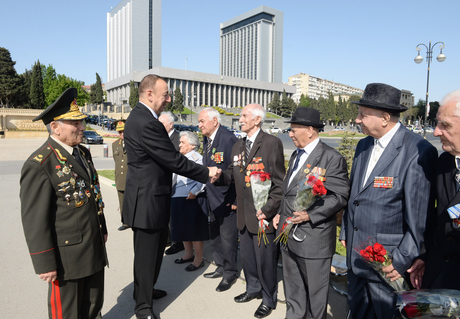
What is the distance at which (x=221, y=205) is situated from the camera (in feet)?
13.5

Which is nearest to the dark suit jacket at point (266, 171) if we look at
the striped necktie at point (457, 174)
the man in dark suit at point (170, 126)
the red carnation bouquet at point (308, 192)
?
the red carnation bouquet at point (308, 192)

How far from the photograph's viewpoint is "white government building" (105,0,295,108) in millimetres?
95000

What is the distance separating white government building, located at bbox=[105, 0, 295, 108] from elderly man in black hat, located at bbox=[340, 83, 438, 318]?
8868cm

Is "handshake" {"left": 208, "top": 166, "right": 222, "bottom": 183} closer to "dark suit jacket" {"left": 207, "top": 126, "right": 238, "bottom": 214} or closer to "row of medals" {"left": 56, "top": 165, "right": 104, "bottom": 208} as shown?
"dark suit jacket" {"left": 207, "top": 126, "right": 238, "bottom": 214}

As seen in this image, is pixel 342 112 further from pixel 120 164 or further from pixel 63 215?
pixel 63 215

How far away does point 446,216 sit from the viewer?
1.97m

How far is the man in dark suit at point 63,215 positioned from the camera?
2.39 meters

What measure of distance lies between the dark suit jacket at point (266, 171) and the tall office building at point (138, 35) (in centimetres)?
11729

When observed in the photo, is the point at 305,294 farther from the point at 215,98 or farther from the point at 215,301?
the point at 215,98

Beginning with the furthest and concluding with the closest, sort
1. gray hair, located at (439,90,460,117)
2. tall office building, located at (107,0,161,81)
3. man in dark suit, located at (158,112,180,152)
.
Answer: tall office building, located at (107,0,161,81) → man in dark suit, located at (158,112,180,152) → gray hair, located at (439,90,460,117)

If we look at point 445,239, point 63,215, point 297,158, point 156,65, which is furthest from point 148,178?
point 156,65

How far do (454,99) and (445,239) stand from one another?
34.1 inches

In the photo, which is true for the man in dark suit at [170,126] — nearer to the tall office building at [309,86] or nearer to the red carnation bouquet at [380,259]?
the red carnation bouquet at [380,259]

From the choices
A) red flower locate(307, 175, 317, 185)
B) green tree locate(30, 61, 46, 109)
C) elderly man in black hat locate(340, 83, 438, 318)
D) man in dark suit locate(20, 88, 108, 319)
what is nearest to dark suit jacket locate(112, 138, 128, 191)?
man in dark suit locate(20, 88, 108, 319)
